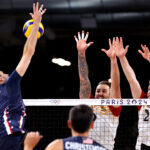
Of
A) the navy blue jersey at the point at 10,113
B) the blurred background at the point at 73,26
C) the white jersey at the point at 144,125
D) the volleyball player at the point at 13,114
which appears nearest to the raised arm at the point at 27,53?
the volleyball player at the point at 13,114

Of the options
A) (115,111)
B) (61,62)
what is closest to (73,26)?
(61,62)

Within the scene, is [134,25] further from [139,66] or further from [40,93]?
[40,93]

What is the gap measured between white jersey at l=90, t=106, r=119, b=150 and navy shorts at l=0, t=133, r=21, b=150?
1943 mm

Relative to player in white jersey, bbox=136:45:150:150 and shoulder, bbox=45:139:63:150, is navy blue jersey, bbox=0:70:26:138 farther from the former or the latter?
player in white jersey, bbox=136:45:150:150

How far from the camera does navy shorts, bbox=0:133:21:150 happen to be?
400cm

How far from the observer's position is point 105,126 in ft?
19.0

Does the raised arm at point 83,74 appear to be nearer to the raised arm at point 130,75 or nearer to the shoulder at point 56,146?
the raised arm at point 130,75

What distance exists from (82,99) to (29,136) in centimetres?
261

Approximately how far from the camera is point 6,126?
4039 millimetres

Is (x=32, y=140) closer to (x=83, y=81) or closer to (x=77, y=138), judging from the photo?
(x=77, y=138)

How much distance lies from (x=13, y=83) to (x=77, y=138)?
1.17m

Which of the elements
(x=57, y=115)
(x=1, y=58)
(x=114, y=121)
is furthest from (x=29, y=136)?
(x=57, y=115)

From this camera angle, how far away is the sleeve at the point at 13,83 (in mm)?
3773

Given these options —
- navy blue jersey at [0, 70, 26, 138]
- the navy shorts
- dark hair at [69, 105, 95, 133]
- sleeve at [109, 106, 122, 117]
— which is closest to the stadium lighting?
sleeve at [109, 106, 122, 117]
